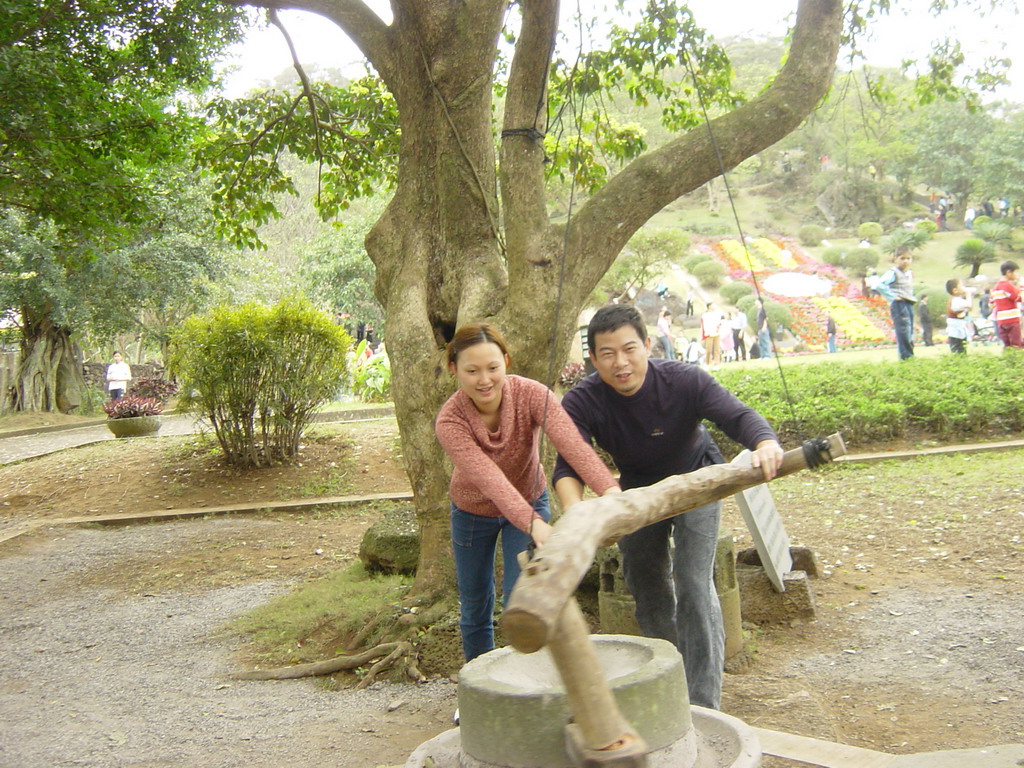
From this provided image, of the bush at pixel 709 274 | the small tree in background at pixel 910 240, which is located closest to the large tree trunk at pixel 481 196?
the bush at pixel 709 274

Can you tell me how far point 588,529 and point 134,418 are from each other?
46.8 feet

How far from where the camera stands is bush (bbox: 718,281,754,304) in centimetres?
4088

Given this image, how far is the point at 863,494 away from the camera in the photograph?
8.82m

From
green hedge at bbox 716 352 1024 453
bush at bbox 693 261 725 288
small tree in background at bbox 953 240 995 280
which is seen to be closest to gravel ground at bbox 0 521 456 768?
green hedge at bbox 716 352 1024 453

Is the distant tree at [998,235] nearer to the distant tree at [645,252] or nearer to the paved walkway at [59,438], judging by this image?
the distant tree at [645,252]

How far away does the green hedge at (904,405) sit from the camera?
1068 cm

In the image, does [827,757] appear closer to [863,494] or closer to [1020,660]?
[1020,660]

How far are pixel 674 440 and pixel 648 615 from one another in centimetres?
80

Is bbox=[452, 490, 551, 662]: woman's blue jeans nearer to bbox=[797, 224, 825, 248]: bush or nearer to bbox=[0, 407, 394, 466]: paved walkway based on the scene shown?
bbox=[0, 407, 394, 466]: paved walkway

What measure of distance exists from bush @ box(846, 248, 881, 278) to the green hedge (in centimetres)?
3281

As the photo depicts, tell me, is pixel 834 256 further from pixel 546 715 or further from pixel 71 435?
pixel 546 715

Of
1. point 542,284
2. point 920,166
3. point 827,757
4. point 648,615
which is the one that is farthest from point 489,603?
point 920,166

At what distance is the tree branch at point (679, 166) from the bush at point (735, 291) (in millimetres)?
34917

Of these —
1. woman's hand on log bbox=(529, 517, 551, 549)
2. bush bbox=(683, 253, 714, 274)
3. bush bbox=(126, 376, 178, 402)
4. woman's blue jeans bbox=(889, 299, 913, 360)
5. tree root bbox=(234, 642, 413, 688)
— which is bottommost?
tree root bbox=(234, 642, 413, 688)
